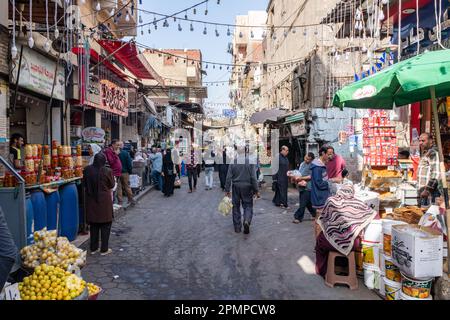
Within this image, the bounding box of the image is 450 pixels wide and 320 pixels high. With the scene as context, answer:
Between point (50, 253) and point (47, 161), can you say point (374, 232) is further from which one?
point (47, 161)

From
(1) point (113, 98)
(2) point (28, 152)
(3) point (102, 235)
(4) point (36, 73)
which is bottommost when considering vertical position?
(3) point (102, 235)

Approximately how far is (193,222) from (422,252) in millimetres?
6167

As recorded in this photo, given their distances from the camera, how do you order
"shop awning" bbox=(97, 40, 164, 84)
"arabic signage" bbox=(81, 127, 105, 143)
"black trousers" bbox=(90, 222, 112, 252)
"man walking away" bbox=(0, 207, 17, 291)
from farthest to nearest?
"arabic signage" bbox=(81, 127, 105, 143), "shop awning" bbox=(97, 40, 164, 84), "black trousers" bbox=(90, 222, 112, 252), "man walking away" bbox=(0, 207, 17, 291)

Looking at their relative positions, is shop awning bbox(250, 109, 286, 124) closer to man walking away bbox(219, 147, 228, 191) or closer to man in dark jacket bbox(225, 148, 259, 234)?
man walking away bbox(219, 147, 228, 191)

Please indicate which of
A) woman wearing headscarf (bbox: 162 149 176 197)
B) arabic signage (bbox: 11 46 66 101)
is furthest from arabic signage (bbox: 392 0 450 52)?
woman wearing headscarf (bbox: 162 149 176 197)

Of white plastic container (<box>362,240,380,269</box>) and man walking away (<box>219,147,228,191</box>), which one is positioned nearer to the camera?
white plastic container (<box>362,240,380,269</box>)

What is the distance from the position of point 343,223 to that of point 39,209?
15.0 feet

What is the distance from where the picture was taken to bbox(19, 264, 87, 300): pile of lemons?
332 centimetres

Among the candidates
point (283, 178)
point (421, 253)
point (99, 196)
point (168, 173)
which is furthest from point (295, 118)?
point (421, 253)

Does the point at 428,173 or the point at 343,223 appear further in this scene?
the point at 428,173

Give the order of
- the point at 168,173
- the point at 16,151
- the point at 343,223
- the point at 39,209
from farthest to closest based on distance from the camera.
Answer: the point at 168,173 → the point at 16,151 → the point at 39,209 → the point at 343,223

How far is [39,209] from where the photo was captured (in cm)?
564

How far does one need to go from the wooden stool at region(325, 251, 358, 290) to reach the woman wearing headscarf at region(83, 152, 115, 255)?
147 inches

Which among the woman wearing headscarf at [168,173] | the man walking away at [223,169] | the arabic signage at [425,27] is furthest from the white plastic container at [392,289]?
the man walking away at [223,169]
